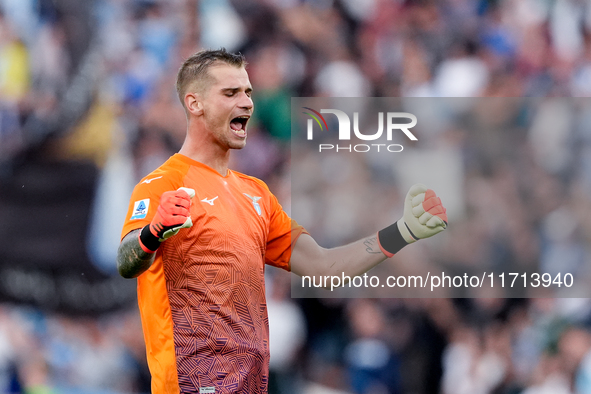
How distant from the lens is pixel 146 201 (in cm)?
310

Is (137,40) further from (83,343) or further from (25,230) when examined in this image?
(83,343)

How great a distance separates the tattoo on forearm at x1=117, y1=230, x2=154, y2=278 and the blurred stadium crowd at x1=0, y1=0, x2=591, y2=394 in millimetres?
3259

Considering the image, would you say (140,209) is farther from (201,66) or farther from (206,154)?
(201,66)

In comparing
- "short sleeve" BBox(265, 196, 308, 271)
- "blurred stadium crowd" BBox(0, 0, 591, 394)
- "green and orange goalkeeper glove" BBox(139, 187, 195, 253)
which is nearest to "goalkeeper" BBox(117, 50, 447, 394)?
"green and orange goalkeeper glove" BBox(139, 187, 195, 253)

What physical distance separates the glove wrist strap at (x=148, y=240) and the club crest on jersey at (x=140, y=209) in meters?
0.22

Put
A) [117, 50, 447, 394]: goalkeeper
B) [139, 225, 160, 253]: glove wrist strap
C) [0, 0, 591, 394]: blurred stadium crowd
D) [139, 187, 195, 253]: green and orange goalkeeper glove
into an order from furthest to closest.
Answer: [0, 0, 591, 394]: blurred stadium crowd, [117, 50, 447, 394]: goalkeeper, [139, 225, 160, 253]: glove wrist strap, [139, 187, 195, 253]: green and orange goalkeeper glove

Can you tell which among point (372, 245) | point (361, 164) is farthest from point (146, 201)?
point (361, 164)

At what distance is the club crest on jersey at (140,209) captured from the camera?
10.1 feet

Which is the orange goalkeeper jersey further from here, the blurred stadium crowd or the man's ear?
the blurred stadium crowd

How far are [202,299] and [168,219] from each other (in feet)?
1.75

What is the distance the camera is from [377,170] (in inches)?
241

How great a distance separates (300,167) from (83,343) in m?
2.91

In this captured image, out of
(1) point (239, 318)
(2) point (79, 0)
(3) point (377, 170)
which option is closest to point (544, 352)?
(3) point (377, 170)

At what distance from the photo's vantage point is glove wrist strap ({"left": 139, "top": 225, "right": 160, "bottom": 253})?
9.29 ft
